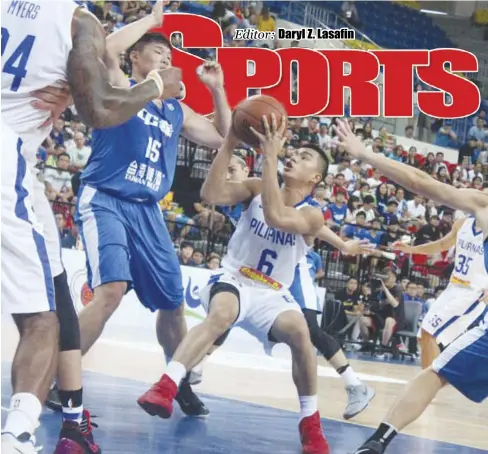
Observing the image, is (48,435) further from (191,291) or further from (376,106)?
(376,106)

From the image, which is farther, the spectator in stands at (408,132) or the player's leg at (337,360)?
the spectator in stands at (408,132)

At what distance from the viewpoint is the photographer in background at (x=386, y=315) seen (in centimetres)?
1405

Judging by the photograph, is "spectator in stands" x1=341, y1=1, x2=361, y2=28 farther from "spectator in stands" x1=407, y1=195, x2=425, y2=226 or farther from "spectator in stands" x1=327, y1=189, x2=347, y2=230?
"spectator in stands" x1=327, y1=189, x2=347, y2=230

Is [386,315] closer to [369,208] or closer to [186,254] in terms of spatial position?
[369,208]

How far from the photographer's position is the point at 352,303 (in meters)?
14.2

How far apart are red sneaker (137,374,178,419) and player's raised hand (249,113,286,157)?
4.24 feet

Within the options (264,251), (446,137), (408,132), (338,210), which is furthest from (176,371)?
(446,137)

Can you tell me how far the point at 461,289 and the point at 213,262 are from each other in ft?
16.2

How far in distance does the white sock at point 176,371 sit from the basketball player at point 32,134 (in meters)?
1.12

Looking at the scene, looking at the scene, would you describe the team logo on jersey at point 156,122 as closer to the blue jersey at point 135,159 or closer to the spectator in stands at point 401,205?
the blue jersey at point 135,159

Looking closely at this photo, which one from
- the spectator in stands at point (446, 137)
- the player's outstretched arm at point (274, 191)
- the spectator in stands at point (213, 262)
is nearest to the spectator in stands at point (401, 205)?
the spectator in stands at point (446, 137)

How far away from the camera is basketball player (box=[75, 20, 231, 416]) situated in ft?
17.0

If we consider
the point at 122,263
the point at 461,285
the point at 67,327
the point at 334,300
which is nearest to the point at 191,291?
the point at 334,300

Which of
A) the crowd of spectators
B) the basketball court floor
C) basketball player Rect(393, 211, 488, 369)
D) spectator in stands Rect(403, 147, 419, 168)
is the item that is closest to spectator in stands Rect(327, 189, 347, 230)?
the crowd of spectators
